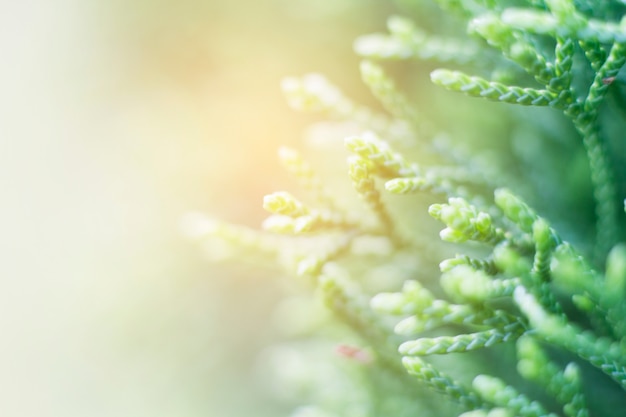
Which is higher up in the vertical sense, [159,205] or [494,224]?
[159,205]

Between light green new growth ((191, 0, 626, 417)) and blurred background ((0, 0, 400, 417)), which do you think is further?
blurred background ((0, 0, 400, 417))

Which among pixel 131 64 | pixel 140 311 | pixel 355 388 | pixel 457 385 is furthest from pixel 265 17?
pixel 457 385

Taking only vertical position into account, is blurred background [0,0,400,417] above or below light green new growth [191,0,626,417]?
above

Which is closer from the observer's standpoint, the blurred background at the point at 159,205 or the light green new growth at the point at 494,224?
the light green new growth at the point at 494,224

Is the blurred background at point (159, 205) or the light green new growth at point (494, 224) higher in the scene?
the blurred background at point (159, 205)
